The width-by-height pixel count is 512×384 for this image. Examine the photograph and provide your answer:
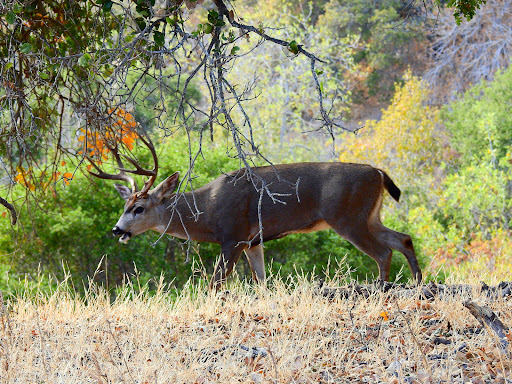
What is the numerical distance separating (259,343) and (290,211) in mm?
2969

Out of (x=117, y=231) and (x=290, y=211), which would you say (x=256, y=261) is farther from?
(x=117, y=231)

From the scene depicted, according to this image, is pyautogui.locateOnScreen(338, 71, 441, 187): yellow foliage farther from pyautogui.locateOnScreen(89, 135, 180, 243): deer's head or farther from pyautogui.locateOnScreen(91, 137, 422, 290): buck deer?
pyautogui.locateOnScreen(89, 135, 180, 243): deer's head

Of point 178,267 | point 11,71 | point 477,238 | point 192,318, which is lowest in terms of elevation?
point 477,238

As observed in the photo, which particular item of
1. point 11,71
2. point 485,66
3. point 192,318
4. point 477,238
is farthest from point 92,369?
point 485,66

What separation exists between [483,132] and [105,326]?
17.3 m

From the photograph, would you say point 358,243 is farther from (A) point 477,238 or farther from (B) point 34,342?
(A) point 477,238

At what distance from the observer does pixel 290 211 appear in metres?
7.70

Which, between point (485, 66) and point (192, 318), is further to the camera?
point (485, 66)

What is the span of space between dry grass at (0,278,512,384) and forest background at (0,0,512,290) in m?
0.59

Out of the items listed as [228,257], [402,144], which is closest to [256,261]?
[228,257]

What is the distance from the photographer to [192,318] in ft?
18.7

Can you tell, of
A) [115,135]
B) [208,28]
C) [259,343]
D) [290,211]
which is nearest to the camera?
[208,28]

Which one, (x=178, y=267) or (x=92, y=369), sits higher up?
(x=92, y=369)

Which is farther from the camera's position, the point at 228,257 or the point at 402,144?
the point at 402,144
